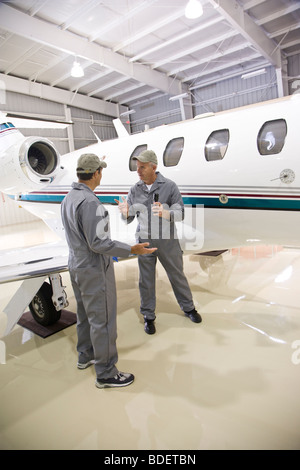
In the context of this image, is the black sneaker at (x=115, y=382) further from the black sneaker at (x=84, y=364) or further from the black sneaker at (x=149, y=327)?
the black sneaker at (x=149, y=327)

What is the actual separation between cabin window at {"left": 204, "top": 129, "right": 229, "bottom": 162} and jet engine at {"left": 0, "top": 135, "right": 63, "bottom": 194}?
257 cm

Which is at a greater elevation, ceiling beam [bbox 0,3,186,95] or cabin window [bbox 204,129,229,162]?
ceiling beam [bbox 0,3,186,95]

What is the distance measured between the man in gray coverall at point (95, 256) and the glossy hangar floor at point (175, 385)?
1.24ft

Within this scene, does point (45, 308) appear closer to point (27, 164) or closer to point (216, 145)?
point (27, 164)

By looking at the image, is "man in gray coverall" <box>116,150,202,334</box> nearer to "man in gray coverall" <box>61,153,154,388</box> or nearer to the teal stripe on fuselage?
the teal stripe on fuselage

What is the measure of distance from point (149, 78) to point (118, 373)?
14986mm

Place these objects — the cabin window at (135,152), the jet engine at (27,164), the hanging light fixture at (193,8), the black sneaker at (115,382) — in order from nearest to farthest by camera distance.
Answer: the black sneaker at (115,382) < the jet engine at (27,164) < the cabin window at (135,152) < the hanging light fixture at (193,8)

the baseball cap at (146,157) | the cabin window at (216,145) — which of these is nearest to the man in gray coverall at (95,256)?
the baseball cap at (146,157)

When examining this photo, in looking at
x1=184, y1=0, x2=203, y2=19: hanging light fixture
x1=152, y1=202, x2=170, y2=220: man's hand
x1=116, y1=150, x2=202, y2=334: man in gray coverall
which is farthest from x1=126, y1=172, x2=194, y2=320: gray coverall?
x1=184, y1=0, x2=203, y2=19: hanging light fixture

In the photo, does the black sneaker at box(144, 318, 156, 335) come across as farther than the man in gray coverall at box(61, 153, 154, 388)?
Yes

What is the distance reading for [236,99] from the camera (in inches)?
627

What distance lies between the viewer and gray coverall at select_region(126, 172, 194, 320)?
3801 millimetres

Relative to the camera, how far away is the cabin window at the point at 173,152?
181 inches
